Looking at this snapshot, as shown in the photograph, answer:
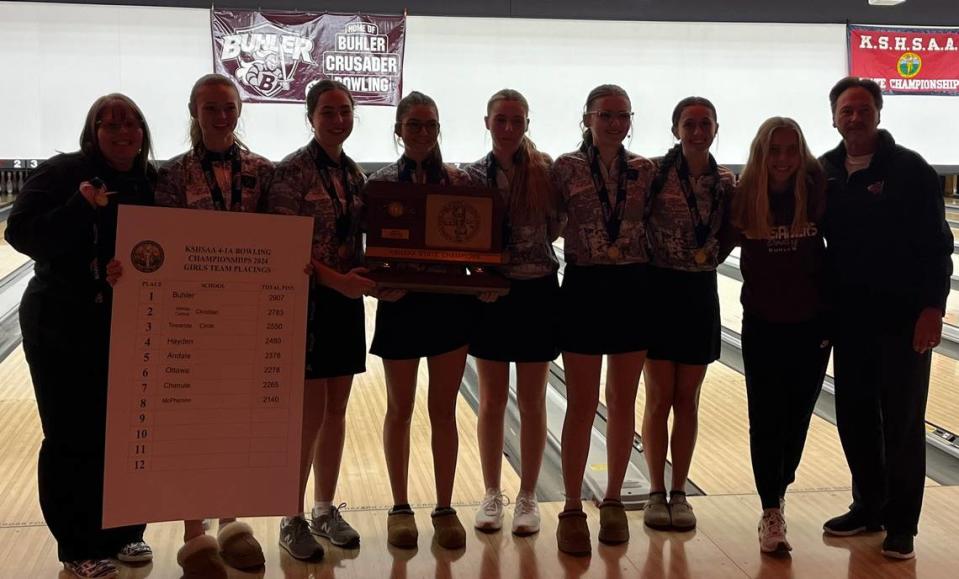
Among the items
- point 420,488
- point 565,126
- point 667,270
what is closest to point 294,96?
point 565,126

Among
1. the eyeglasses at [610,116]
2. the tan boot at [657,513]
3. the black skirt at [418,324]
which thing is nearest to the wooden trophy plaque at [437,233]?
the black skirt at [418,324]

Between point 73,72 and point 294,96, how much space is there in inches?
35.6

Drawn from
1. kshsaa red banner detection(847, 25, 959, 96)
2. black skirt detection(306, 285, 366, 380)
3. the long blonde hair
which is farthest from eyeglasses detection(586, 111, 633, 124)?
kshsaa red banner detection(847, 25, 959, 96)

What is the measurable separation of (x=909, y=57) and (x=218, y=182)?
3590 millimetres

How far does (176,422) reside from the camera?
1.86 meters

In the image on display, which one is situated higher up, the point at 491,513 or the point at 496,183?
the point at 496,183

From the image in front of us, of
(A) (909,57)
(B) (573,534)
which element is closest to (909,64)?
(A) (909,57)

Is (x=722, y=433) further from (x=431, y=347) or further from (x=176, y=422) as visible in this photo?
(x=176, y=422)

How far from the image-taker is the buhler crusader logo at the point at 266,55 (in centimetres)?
375

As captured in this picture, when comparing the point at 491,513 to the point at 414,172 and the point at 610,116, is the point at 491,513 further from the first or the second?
the point at 610,116

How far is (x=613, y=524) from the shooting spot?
2.20 metres

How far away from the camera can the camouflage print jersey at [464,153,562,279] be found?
2111 mm

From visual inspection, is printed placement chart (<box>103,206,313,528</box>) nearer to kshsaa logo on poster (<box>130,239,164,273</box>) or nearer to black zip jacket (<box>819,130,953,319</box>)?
kshsaa logo on poster (<box>130,239,164,273</box>)

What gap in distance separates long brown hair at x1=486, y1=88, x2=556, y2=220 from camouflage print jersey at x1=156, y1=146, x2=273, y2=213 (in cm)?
58
